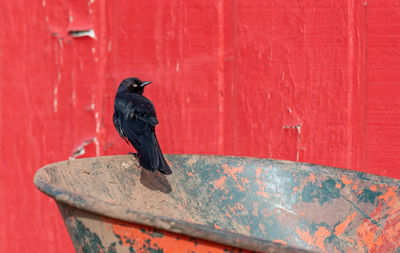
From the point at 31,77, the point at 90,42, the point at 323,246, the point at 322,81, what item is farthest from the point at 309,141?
the point at 31,77

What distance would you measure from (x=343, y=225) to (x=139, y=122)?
0.63m

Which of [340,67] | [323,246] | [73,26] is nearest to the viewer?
[323,246]

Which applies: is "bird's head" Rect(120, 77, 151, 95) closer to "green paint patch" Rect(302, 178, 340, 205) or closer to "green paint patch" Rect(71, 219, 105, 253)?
"green paint patch" Rect(302, 178, 340, 205)

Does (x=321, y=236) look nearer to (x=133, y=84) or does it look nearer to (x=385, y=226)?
(x=385, y=226)

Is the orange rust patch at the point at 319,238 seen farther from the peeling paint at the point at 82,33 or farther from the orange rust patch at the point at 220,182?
the peeling paint at the point at 82,33

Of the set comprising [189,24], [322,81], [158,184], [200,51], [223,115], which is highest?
[189,24]

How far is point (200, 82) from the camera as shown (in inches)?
55.6

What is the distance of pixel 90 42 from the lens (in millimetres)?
1445

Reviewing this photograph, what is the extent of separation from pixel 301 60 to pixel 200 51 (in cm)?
37

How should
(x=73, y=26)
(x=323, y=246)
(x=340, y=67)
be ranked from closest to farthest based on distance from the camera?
(x=323, y=246)
(x=340, y=67)
(x=73, y=26)

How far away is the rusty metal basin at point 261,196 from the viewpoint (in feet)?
2.88

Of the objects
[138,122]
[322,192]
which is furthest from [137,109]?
[322,192]

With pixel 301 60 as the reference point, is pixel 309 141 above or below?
below

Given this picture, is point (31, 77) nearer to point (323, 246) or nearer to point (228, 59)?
point (228, 59)
